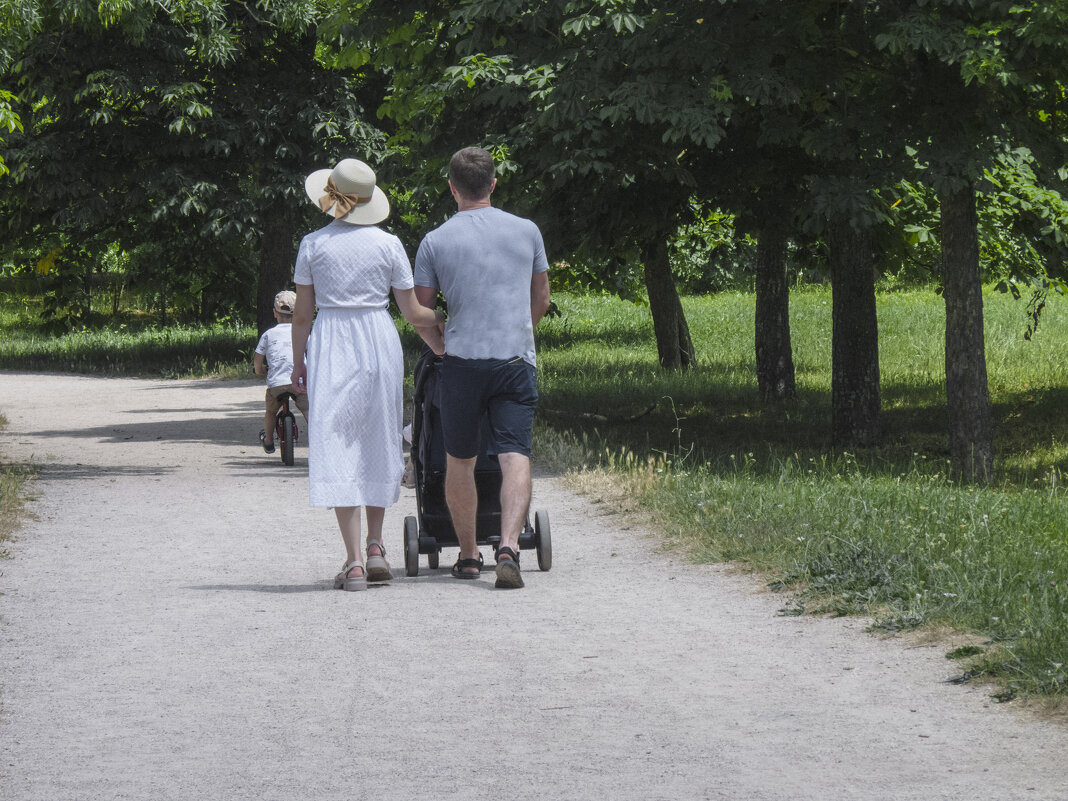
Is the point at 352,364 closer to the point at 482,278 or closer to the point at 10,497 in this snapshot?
the point at 482,278

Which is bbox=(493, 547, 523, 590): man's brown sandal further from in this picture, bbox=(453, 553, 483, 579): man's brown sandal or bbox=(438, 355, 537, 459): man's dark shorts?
bbox=(438, 355, 537, 459): man's dark shorts

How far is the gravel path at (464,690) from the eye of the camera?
430cm

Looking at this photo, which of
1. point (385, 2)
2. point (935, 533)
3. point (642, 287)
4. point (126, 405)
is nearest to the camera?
point (935, 533)

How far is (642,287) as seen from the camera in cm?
3378

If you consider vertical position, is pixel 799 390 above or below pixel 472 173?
below

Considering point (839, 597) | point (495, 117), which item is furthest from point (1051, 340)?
point (839, 597)

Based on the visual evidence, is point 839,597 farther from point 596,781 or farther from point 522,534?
point 596,781

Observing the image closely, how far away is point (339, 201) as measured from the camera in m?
7.34

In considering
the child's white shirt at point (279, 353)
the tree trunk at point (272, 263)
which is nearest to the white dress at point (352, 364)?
the child's white shirt at point (279, 353)

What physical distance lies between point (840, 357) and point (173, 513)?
722 centimetres

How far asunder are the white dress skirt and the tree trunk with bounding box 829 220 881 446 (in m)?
8.10

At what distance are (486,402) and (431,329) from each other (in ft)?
1.42

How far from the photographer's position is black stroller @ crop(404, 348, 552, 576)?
7504 mm

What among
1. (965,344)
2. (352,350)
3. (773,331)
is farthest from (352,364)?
(773,331)
